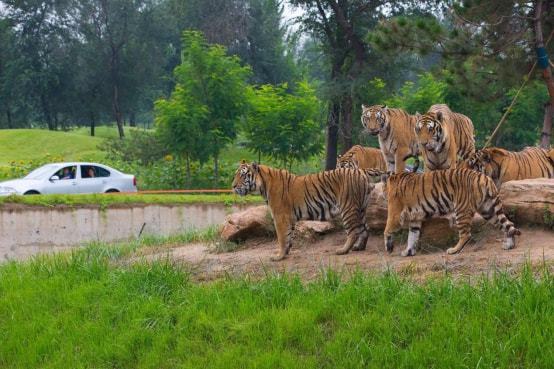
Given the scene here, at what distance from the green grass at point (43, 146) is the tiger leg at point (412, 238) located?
26.1m

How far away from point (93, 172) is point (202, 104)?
415 centimetres

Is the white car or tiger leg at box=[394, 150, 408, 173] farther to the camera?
the white car

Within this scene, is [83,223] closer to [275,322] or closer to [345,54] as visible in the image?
[275,322]

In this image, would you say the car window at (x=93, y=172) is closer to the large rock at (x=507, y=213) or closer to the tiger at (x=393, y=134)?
the large rock at (x=507, y=213)

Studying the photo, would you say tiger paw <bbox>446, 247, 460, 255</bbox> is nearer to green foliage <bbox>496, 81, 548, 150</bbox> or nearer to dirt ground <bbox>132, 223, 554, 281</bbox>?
dirt ground <bbox>132, 223, 554, 281</bbox>

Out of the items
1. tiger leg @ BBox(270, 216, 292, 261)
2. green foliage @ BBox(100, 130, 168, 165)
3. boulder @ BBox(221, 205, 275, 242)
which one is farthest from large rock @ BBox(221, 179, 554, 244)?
green foliage @ BBox(100, 130, 168, 165)

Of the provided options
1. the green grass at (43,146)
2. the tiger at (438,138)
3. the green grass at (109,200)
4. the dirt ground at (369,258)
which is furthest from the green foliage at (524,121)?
the green grass at (43,146)

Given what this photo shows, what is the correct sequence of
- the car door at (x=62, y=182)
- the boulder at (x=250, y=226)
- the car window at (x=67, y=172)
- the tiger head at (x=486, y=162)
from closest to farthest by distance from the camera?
1. the tiger head at (x=486, y=162)
2. the boulder at (x=250, y=226)
3. the car door at (x=62, y=182)
4. the car window at (x=67, y=172)

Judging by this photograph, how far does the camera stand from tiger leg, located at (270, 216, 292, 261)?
7879 millimetres

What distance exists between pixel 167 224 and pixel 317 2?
11464 mm

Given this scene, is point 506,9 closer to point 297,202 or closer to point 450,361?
point 297,202

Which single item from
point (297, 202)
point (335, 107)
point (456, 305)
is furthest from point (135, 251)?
point (335, 107)

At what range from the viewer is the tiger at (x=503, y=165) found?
8125 mm

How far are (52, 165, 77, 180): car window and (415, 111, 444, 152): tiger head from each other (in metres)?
13.5
